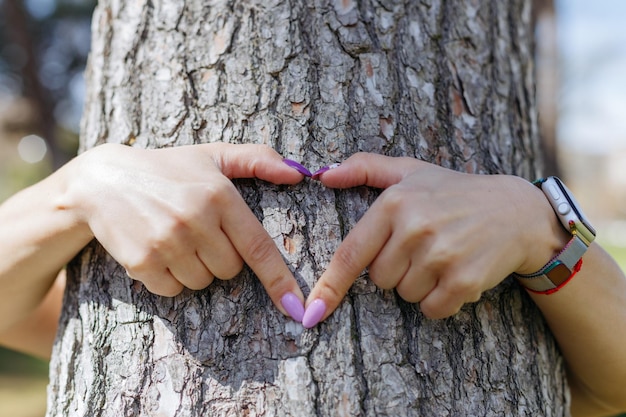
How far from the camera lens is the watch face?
1.16 m

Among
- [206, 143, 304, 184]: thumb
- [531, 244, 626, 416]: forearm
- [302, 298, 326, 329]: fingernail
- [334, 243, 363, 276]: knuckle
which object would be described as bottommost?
[531, 244, 626, 416]: forearm

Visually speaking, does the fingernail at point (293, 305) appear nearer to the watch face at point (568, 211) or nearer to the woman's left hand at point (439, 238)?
the woman's left hand at point (439, 238)

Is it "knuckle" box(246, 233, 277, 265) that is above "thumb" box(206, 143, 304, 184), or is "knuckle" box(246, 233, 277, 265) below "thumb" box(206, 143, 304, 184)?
below

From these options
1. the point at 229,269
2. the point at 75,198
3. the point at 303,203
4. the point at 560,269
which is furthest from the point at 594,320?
the point at 75,198

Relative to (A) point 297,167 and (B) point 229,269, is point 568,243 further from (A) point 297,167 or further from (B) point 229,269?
(B) point 229,269

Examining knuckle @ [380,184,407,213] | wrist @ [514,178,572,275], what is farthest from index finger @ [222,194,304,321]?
wrist @ [514,178,572,275]

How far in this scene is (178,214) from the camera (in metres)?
1.07

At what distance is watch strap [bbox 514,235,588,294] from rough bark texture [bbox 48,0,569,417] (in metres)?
0.11

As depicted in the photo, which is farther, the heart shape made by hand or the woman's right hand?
the heart shape made by hand

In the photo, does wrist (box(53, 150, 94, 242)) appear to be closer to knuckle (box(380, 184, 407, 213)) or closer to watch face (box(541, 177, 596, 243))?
knuckle (box(380, 184, 407, 213))

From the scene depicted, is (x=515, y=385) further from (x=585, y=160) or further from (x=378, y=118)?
(x=585, y=160)

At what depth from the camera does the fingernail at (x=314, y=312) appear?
1.14 meters

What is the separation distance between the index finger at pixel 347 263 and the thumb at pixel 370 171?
106 millimetres

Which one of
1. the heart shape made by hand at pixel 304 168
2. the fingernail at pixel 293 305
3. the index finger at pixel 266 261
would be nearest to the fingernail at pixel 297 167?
the heart shape made by hand at pixel 304 168
